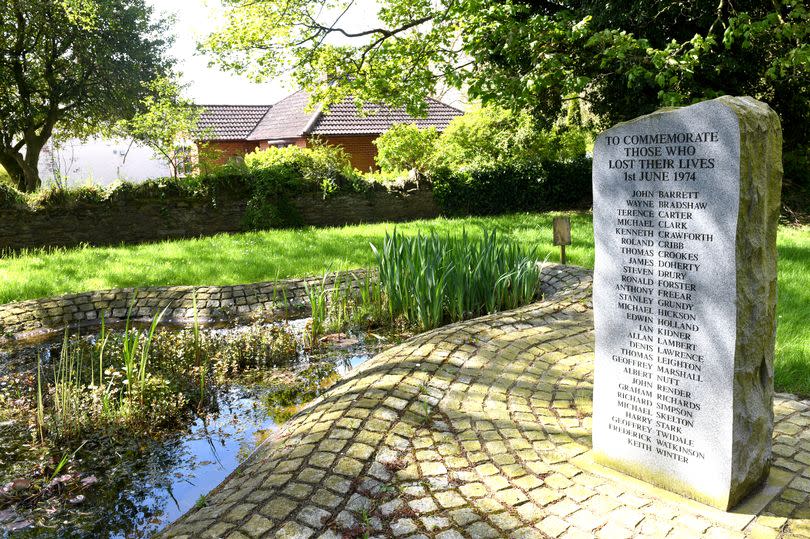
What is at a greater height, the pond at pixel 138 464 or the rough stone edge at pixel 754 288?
the rough stone edge at pixel 754 288

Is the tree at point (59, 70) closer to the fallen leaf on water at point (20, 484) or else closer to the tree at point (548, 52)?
the tree at point (548, 52)

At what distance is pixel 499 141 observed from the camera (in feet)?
66.5

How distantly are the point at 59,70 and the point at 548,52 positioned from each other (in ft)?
63.6

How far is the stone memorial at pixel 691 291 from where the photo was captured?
308cm

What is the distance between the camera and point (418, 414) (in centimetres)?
430

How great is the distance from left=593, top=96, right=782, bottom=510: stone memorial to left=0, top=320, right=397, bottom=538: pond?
2.85m

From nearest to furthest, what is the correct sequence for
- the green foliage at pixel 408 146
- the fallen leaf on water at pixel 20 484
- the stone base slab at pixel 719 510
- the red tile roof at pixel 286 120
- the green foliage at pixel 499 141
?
the stone base slab at pixel 719 510 → the fallen leaf on water at pixel 20 484 → the green foliage at pixel 499 141 → the green foliage at pixel 408 146 → the red tile roof at pixel 286 120

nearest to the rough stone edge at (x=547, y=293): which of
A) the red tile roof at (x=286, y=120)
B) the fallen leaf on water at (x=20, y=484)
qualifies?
the fallen leaf on water at (x=20, y=484)

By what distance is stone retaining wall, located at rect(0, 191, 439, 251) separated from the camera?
1364cm

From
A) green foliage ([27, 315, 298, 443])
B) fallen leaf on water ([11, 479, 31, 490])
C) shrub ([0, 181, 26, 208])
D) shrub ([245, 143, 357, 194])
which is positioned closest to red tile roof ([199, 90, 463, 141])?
shrub ([245, 143, 357, 194])

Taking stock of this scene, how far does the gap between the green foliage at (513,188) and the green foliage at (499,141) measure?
825mm

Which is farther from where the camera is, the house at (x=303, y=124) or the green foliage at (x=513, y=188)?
the house at (x=303, y=124)

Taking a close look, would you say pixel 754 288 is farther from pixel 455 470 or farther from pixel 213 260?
pixel 213 260

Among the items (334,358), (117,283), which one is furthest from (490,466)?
(117,283)
